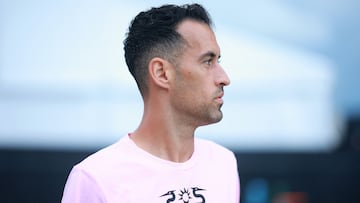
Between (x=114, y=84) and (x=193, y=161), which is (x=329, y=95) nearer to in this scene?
(x=114, y=84)

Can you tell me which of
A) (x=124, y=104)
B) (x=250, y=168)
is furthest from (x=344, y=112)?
(x=124, y=104)

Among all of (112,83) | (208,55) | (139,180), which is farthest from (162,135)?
(112,83)

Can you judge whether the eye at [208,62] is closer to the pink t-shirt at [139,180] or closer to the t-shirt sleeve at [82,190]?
the pink t-shirt at [139,180]

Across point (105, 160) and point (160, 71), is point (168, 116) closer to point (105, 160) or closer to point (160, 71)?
point (160, 71)

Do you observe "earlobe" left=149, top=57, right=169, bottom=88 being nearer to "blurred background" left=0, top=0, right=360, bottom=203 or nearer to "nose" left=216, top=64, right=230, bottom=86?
"nose" left=216, top=64, right=230, bottom=86

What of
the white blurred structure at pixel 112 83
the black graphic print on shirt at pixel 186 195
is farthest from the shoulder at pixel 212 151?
the white blurred structure at pixel 112 83

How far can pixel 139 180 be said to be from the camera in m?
2.48

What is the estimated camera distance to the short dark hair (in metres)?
2.56

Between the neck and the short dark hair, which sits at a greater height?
the short dark hair

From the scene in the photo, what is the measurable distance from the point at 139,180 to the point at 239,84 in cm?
288

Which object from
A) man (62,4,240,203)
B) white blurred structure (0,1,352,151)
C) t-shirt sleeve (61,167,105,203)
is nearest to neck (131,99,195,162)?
man (62,4,240,203)

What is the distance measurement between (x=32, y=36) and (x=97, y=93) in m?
0.53

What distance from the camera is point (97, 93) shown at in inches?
206

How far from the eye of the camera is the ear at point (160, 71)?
2.56 metres
